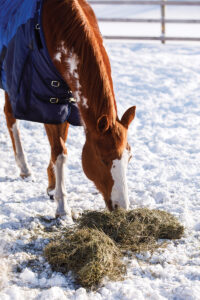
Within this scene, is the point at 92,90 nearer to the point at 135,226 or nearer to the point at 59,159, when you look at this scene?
the point at 59,159

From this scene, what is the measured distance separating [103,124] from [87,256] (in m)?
0.87

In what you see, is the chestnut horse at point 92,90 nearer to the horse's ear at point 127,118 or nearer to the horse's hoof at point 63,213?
the horse's ear at point 127,118

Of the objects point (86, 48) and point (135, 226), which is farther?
point (135, 226)

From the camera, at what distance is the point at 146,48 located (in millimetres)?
10461

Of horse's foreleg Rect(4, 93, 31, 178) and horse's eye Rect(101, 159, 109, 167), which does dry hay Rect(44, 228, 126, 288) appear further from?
horse's foreleg Rect(4, 93, 31, 178)

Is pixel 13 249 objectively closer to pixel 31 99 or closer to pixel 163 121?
pixel 31 99

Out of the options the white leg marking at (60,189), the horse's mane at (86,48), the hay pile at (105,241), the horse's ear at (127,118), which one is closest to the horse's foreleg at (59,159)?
the white leg marking at (60,189)

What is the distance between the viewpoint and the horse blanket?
3088 millimetres

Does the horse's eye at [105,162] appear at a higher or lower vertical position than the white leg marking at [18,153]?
higher

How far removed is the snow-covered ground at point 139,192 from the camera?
2389 millimetres

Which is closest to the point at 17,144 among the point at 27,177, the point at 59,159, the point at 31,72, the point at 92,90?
the point at 27,177

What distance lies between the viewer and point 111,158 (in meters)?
2.73

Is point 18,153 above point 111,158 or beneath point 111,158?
beneath

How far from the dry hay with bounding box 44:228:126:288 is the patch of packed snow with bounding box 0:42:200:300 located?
66 mm
